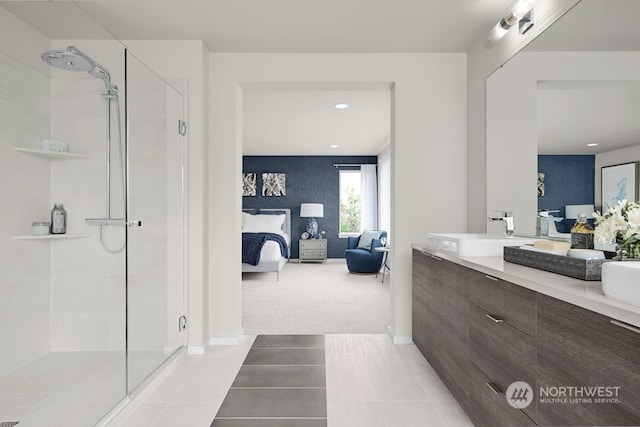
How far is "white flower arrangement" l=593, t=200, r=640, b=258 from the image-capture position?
3.86 feet

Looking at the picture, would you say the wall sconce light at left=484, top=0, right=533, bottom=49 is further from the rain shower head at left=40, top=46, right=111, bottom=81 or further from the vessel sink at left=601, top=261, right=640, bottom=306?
the rain shower head at left=40, top=46, right=111, bottom=81

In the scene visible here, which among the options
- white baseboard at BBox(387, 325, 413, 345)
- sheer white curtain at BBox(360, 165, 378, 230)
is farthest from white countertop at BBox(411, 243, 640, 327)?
sheer white curtain at BBox(360, 165, 378, 230)

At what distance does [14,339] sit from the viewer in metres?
2.05

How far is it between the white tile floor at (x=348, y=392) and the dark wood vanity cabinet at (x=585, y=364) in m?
0.89

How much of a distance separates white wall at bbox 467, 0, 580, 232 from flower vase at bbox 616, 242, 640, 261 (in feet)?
3.93

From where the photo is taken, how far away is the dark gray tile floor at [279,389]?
6.30 ft

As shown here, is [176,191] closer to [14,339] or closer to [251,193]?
[14,339]

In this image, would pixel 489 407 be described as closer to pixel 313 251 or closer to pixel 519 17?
pixel 519 17

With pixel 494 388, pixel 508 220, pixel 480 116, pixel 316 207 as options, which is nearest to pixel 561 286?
pixel 494 388

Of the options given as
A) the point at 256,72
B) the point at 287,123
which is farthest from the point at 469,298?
the point at 287,123

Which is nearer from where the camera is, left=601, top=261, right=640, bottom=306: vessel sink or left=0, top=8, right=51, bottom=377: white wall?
left=601, top=261, right=640, bottom=306: vessel sink

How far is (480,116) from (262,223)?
5.48 metres

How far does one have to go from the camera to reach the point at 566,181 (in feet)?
6.08

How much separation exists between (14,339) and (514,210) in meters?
3.12
